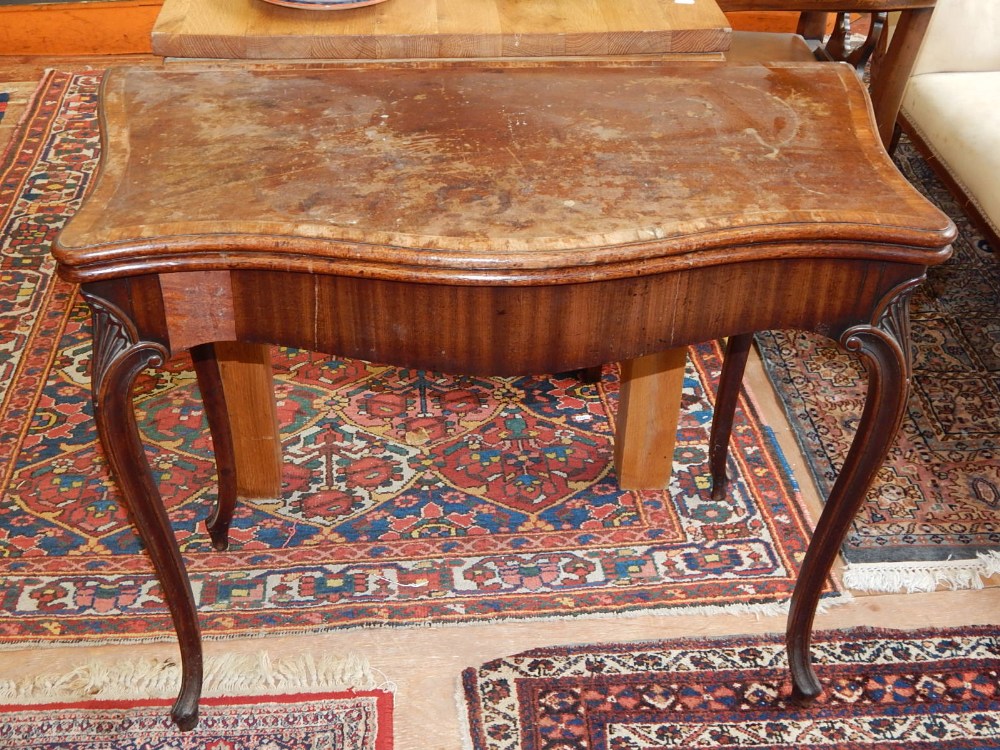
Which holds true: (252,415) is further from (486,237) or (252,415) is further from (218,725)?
(486,237)

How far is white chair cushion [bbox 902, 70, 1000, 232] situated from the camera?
95.0 inches

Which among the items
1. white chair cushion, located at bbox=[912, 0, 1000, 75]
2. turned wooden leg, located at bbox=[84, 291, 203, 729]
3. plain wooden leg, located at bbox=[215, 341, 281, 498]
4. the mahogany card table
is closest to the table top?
the mahogany card table

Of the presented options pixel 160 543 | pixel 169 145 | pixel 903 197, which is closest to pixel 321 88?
pixel 169 145

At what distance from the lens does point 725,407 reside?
2.07 m

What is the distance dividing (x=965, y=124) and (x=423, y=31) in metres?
1.39

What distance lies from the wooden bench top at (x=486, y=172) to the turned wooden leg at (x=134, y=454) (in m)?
0.10

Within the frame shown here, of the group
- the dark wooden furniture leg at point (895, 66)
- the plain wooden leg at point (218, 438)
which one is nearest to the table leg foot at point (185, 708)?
the plain wooden leg at point (218, 438)

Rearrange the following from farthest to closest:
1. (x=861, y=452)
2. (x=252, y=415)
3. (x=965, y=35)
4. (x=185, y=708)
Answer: (x=965, y=35) → (x=252, y=415) → (x=185, y=708) → (x=861, y=452)

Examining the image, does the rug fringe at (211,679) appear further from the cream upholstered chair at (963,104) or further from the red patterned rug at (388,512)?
the cream upholstered chair at (963,104)

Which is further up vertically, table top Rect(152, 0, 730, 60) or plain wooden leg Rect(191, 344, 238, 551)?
table top Rect(152, 0, 730, 60)

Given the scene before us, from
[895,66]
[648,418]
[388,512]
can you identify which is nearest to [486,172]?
[648,418]

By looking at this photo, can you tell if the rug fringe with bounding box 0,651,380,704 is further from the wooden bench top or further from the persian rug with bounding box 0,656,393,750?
the wooden bench top

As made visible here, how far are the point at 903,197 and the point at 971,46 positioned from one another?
165 cm

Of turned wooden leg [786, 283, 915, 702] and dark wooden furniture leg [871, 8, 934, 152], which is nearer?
turned wooden leg [786, 283, 915, 702]
